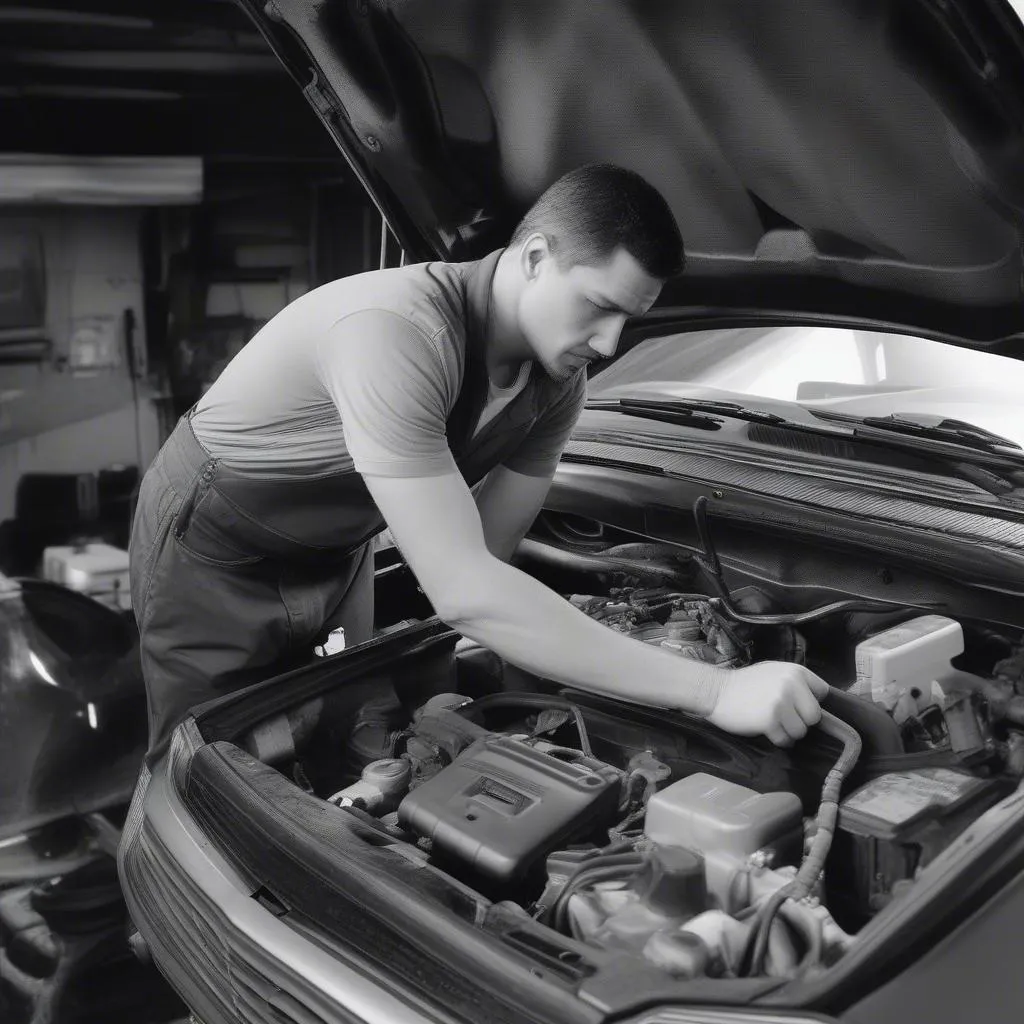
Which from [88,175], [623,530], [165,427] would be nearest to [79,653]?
[165,427]

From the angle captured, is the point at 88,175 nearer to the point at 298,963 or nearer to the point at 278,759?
the point at 278,759

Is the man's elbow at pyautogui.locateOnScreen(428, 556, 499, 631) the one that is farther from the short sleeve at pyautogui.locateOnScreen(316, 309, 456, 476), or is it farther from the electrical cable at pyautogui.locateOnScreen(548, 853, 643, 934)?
the electrical cable at pyautogui.locateOnScreen(548, 853, 643, 934)

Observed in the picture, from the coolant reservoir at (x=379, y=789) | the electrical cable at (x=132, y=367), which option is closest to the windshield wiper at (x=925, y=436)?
the coolant reservoir at (x=379, y=789)

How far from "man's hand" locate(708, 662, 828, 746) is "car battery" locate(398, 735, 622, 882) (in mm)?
151

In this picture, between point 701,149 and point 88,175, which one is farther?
point 88,175

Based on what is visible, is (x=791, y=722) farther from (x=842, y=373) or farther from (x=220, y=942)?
(x=842, y=373)

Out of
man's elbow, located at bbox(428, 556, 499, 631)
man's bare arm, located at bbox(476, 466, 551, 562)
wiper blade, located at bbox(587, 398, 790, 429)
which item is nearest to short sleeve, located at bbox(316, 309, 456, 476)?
man's elbow, located at bbox(428, 556, 499, 631)

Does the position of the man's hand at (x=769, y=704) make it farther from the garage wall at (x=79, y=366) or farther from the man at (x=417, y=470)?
the garage wall at (x=79, y=366)

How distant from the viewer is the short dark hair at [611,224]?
132 centimetres

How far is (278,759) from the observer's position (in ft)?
4.65

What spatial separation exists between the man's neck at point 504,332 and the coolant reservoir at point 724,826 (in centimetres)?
69

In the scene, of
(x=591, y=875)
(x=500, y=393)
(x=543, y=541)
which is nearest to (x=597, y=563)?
(x=543, y=541)

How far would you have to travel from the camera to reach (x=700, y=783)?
1131mm

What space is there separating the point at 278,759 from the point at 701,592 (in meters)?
0.81
